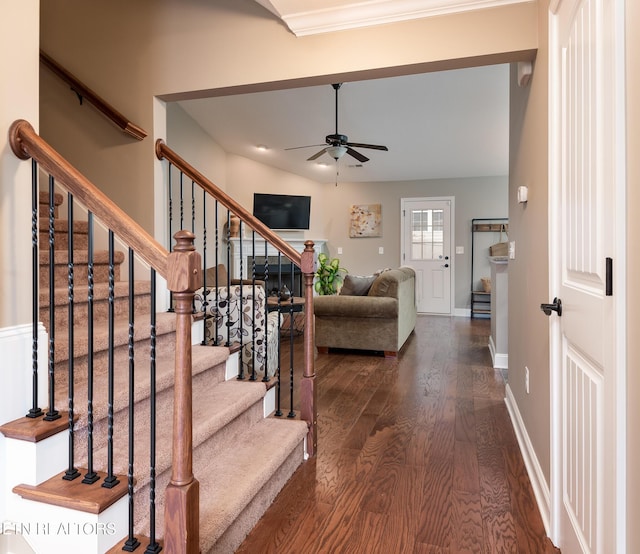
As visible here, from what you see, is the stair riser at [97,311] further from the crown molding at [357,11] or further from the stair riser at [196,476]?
the crown molding at [357,11]

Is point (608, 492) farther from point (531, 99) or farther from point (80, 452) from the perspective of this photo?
point (531, 99)

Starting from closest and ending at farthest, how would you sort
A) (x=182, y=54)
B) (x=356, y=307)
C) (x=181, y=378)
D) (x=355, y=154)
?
1. (x=181, y=378)
2. (x=182, y=54)
3. (x=356, y=307)
4. (x=355, y=154)

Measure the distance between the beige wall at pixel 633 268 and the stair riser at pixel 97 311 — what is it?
201 cm

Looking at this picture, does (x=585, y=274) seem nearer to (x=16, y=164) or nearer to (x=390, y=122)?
(x=16, y=164)

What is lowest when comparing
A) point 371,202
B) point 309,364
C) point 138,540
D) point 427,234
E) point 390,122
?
→ point 138,540

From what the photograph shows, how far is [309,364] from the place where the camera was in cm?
249

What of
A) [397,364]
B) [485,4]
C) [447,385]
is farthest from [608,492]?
[397,364]

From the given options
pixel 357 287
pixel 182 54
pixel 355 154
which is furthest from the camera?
pixel 355 154

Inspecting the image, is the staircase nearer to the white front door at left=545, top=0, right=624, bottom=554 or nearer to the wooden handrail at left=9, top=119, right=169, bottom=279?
Result: the wooden handrail at left=9, top=119, right=169, bottom=279

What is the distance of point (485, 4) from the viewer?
228cm

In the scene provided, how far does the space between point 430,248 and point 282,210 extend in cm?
278

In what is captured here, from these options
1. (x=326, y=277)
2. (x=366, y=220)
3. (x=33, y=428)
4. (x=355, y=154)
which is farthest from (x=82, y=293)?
(x=366, y=220)

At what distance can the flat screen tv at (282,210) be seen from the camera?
737cm

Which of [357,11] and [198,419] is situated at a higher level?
[357,11]
